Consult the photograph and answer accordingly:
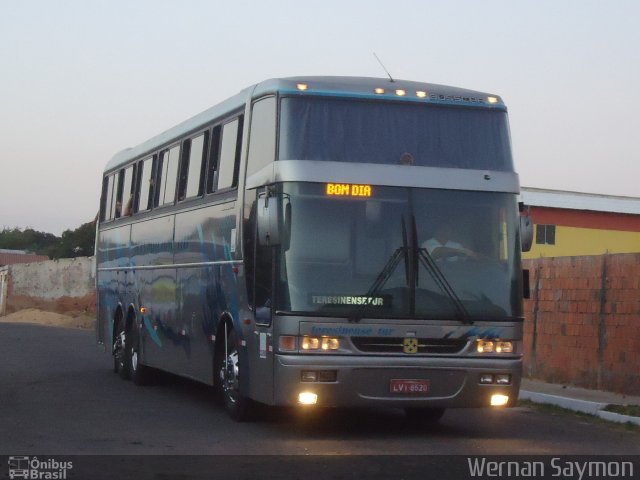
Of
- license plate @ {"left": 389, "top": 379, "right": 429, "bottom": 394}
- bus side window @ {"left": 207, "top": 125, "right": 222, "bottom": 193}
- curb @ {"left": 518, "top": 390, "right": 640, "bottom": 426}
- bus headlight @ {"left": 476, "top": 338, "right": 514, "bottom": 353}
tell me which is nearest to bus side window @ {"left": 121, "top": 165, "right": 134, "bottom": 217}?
bus side window @ {"left": 207, "top": 125, "right": 222, "bottom": 193}

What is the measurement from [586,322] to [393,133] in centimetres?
739

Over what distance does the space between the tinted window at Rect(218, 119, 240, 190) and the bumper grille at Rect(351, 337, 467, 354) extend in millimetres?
2776

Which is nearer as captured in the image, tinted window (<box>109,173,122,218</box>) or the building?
tinted window (<box>109,173,122,218</box>)

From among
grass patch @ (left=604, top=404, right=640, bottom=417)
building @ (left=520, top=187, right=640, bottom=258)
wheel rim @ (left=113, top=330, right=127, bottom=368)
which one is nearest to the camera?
grass patch @ (left=604, top=404, right=640, bottom=417)

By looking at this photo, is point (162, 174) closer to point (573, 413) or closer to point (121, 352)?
point (121, 352)

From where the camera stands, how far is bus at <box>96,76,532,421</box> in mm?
12242

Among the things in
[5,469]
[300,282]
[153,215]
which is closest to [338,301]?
[300,282]

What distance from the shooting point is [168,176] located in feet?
58.3

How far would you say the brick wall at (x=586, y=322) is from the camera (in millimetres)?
17719

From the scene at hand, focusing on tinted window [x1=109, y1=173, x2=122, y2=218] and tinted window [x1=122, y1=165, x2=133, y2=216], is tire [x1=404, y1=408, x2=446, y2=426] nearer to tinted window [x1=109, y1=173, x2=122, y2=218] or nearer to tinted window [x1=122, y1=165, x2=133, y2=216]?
tinted window [x1=122, y1=165, x2=133, y2=216]

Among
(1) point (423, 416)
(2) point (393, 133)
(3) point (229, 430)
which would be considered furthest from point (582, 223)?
(3) point (229, 430)

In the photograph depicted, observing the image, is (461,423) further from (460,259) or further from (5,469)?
(5,469)

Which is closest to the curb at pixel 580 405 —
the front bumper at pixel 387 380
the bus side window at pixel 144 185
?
the front bumper at pixel 387 380

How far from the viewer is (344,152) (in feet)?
41.4
